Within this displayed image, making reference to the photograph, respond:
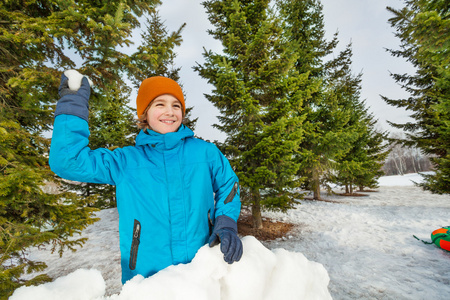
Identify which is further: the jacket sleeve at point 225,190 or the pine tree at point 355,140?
the pine tree at point 355,140

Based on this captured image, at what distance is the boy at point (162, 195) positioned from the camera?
53.4 inches

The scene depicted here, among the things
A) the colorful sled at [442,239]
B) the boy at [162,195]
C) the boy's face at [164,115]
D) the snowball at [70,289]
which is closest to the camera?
the snowball at [70,289]

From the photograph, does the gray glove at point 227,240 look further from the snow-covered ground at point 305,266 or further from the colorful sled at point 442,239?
the colorful sled at point 442,239

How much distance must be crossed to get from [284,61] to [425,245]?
6.95m

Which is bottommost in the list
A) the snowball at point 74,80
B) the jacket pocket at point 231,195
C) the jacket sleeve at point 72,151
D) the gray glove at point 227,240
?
the gray glove at point 227,240

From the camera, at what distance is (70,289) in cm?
109

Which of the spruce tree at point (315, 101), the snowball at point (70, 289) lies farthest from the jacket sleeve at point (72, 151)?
the spruce tree at point (315, 101)

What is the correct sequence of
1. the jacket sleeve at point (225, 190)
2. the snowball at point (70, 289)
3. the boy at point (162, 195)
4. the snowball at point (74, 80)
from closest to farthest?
the snowball at point (70, 289), the snowball at point (74, 80), the boy at point (162, 195), the jacket sleeve at point (225, 190)

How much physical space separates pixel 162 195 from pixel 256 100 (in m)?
5.43

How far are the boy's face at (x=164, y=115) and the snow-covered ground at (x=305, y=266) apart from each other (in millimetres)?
1070

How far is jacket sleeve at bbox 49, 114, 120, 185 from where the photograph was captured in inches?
45.9

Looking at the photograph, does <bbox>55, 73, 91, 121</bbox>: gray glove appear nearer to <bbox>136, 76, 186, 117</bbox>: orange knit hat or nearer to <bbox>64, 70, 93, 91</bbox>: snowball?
<bbox>64, 70, 93, 91</bbox>: snowball

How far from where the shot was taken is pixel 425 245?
5.35 m

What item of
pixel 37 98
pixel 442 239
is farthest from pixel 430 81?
pixel 37 98
